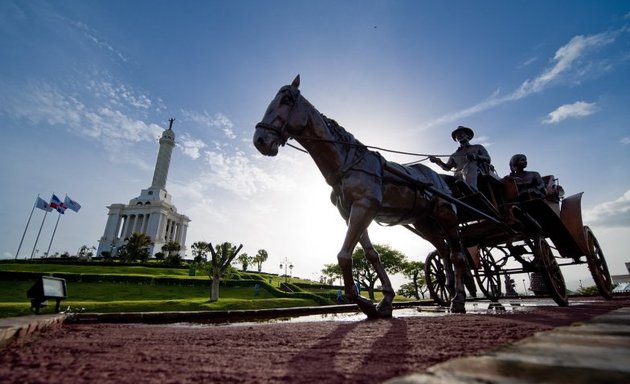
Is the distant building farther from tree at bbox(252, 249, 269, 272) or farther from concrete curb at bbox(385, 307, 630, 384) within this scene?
concrete curb at bbox(385, 307, 630, 384)

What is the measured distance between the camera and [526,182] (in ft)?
23.6

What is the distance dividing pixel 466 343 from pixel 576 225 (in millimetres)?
7401

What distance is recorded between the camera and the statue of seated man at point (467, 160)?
6621 mm

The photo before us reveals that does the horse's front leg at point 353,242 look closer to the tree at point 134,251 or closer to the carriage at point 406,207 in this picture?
the carriage at point 406,207

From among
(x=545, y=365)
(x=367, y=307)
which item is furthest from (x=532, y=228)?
(x=545, y=365)

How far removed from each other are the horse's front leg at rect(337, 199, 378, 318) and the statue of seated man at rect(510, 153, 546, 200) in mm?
4557

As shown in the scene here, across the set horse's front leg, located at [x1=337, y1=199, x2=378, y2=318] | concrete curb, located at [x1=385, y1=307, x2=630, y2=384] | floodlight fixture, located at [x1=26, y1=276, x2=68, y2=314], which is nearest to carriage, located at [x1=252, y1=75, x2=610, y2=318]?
horse's front leg, located at [x1=337, y1=199, x2=378, y2=318]

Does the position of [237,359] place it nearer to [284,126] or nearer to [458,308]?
[284,126]

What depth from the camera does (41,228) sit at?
62.8m

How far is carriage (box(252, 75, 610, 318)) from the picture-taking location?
172 inches

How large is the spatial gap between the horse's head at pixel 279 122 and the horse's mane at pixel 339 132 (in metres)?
0.49

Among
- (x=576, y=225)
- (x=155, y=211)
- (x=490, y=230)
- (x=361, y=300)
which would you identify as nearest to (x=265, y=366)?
(x=361, y=300)

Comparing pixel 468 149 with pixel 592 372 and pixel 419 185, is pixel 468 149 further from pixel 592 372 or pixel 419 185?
pixel 592 372

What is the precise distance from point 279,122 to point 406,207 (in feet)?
8.09
